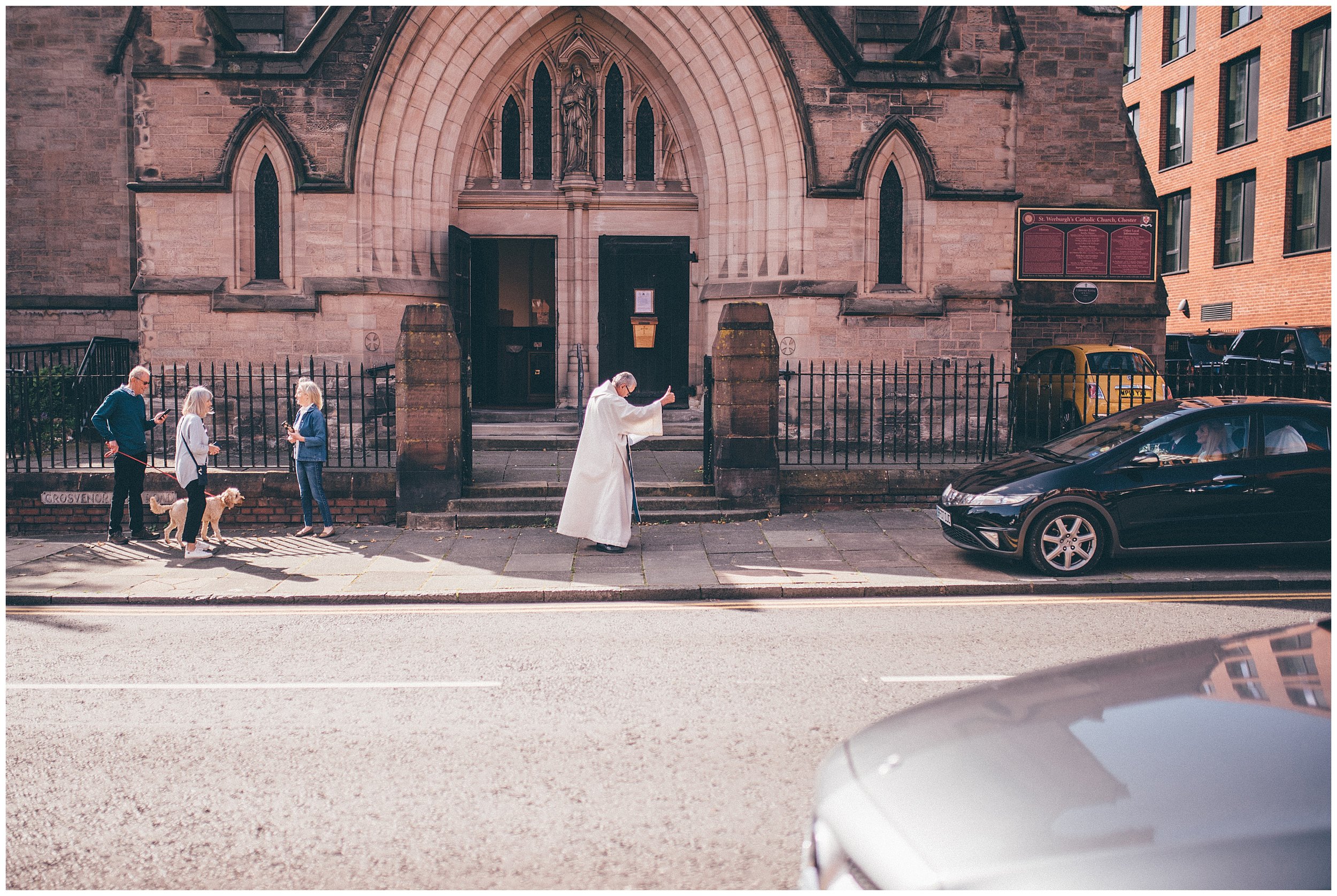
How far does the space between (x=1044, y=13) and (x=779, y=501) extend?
11549mm

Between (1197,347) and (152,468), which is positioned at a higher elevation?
(1197,347)

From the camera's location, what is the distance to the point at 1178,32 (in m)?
30.6

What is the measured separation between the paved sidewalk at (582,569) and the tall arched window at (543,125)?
7485 millimetres

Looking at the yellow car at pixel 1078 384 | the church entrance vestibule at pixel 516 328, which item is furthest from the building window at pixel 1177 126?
the church entrance vestibule at pixel 516 328

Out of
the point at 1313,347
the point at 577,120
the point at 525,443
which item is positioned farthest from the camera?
the point at 1313,347

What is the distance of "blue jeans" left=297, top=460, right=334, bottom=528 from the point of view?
10.5 meters

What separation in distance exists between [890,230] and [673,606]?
8.81 metres

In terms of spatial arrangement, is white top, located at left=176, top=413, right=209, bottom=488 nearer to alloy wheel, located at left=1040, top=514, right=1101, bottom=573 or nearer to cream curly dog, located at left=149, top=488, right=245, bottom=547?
cream curly dog, located at left=149, top=488, right=245, bottom=547

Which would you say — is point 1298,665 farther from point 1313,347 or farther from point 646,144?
point 1313,347

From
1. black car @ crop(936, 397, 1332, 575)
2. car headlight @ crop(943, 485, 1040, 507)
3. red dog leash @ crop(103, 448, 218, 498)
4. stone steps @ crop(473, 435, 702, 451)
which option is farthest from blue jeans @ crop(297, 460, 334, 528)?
black car @ crop(936, 397, 1332, 575)

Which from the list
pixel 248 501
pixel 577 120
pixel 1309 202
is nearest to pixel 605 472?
pixel 248 501

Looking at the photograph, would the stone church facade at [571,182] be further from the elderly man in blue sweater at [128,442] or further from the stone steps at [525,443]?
the elderly man in blue sweater at [128,442]

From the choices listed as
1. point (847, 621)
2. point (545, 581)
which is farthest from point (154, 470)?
point (847, 621)

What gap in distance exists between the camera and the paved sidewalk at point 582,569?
826 centimetres
